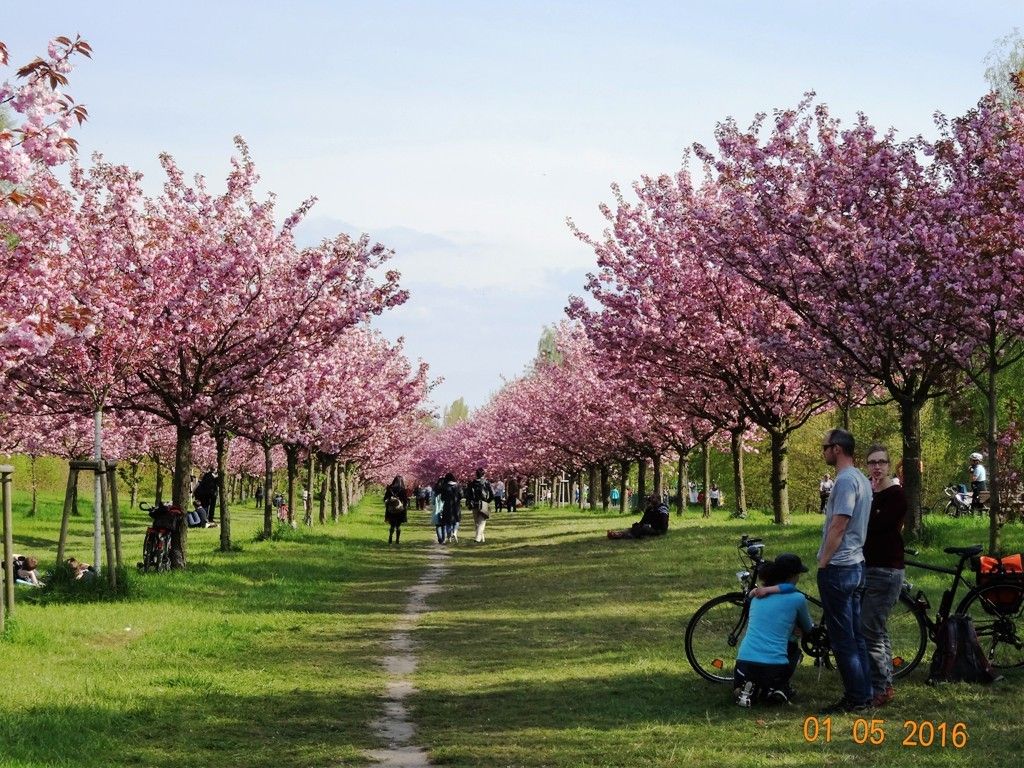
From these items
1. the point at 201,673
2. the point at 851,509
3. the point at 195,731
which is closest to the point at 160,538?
the point at 201,673

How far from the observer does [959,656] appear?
11.2 metres

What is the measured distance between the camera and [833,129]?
81.3ft

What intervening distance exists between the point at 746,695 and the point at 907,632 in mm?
1872

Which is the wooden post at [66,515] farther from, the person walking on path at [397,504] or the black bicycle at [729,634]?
the person walking on path at [397,504]

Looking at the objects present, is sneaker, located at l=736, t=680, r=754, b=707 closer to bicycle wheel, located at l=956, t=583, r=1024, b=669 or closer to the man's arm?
the man's arm

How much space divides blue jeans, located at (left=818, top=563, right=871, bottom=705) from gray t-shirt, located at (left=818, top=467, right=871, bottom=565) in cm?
8

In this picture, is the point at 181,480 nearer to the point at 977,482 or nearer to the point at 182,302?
the point at 182,302

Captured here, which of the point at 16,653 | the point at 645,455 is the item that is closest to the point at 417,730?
the point at 16,653

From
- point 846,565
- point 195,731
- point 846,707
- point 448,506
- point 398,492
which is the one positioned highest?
point 398,492

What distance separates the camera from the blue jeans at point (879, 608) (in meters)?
10.8

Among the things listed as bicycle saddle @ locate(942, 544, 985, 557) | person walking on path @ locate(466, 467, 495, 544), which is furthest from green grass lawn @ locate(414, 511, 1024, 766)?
person walking on path @ locate(466, 467, 495, 544)

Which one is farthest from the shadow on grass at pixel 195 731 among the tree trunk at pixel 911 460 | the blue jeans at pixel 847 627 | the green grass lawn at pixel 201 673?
the tree trunk at pixel 911 460

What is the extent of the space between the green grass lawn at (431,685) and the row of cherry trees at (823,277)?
3998mm

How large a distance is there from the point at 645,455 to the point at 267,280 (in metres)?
31.5
